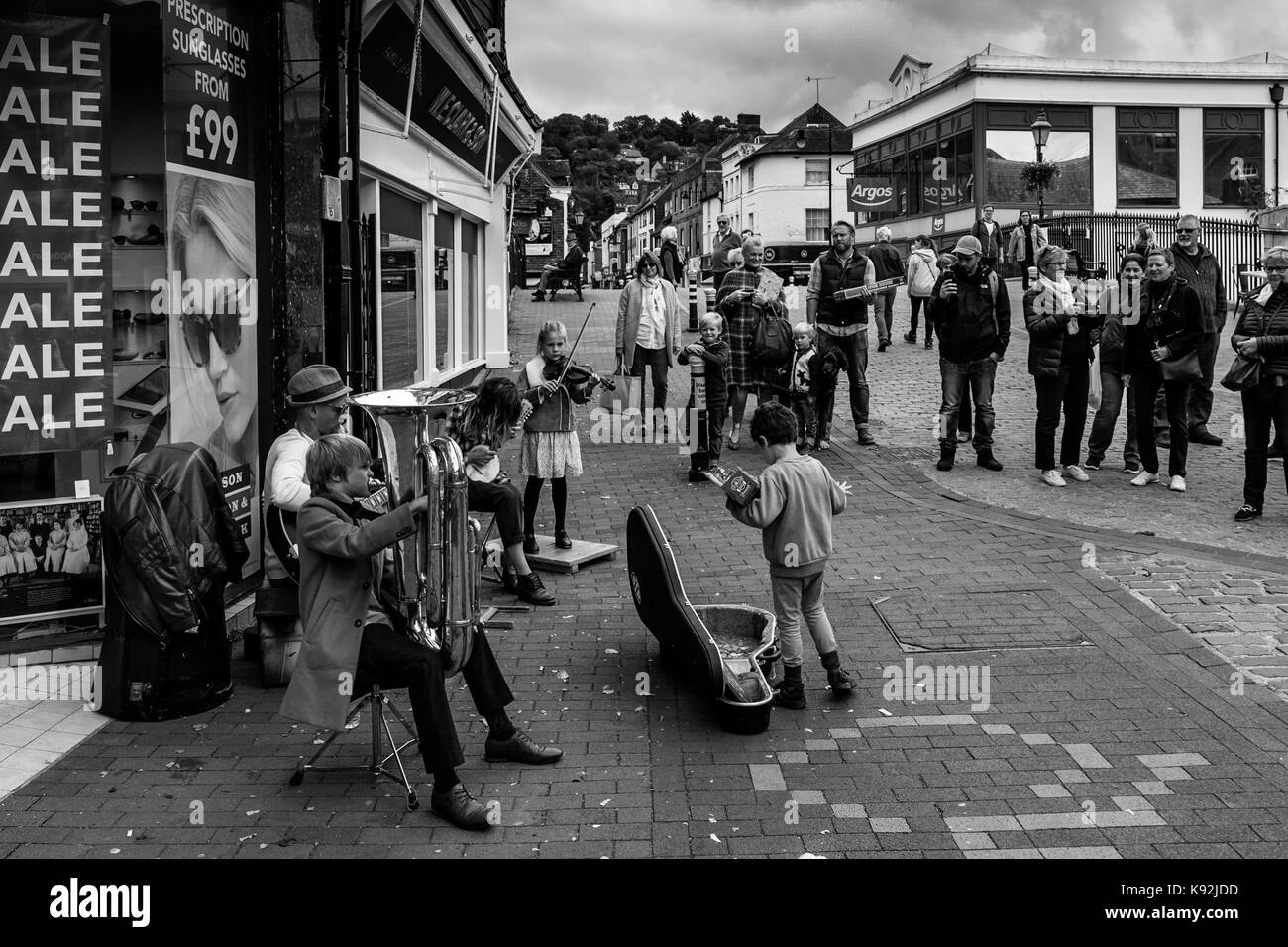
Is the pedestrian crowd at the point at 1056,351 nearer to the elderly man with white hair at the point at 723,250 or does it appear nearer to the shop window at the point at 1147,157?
the elderly man with white hair at the point at 723,250

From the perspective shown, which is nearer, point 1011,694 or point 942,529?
point 1011,694

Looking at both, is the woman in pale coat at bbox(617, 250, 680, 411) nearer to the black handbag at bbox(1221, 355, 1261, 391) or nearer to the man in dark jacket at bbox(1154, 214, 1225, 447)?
the man in dark jacket at bbox(1154, 214, 1225, 447)

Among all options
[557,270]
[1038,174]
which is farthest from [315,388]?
[557,270]

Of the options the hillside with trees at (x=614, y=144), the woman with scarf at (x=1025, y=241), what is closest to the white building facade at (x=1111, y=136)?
the woman with scarf at (x=1025, y=241)

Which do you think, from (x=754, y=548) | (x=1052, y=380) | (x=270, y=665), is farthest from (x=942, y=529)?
(x=270, y=665)

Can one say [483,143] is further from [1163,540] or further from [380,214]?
[1163,540]

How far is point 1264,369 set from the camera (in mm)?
9742

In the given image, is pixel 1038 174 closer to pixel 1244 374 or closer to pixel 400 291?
pixel 400 291

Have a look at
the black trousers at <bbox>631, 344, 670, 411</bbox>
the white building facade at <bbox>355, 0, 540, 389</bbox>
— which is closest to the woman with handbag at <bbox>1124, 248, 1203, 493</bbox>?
the black trousers at <bbox>631, 344, 670, 411</bbox>

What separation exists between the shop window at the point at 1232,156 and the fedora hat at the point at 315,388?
135 feet

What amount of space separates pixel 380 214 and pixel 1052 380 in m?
6.23

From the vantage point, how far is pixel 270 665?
659 centimetres
